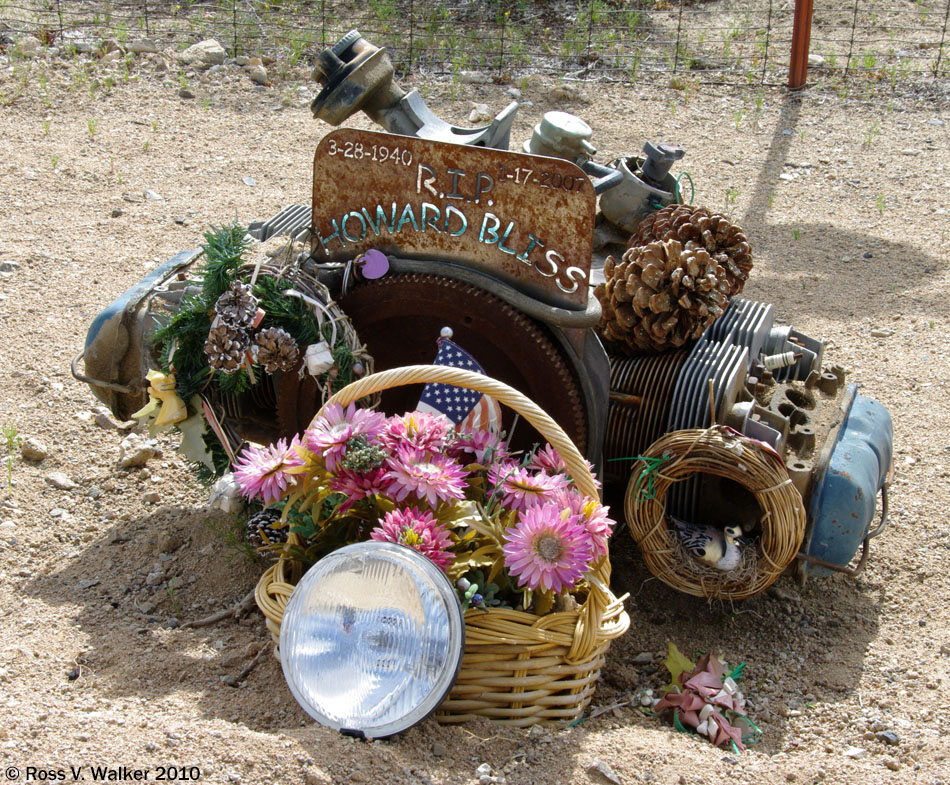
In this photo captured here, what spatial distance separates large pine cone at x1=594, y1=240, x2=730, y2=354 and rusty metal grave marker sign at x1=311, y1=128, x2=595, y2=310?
364 millimetres

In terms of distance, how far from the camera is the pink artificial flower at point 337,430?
252 cm

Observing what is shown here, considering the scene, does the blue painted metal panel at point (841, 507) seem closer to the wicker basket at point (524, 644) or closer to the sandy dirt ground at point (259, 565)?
the sandy dirt ground at point (259, 565)

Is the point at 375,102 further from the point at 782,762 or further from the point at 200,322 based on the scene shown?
the point at 782,762

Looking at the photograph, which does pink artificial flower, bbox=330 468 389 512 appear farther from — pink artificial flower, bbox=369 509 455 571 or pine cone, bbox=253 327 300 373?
pine cone, bbox=253 327 300 373

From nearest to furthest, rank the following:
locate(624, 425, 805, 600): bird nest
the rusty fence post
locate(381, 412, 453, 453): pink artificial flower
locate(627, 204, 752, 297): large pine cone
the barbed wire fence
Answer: locate(381, 412, 453, 453): pink artificial flower
locate(624, 425, 805, 600): bird nest
locate(627, 204, 752, 297): large pine cone
the rusty fence post
the barbed wire fence

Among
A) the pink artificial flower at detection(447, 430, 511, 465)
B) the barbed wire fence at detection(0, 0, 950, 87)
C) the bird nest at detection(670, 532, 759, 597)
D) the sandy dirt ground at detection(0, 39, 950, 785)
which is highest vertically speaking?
the pink artificial flower at detection(447, 430, 511, 465)

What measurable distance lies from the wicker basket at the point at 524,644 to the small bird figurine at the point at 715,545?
511mm

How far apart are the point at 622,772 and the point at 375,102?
2.45 metres

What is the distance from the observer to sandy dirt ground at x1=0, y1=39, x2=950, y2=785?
2.31 meters

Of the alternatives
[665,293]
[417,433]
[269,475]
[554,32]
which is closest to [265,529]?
[269,475]

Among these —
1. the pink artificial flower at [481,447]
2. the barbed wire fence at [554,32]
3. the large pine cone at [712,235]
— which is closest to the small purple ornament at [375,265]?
the pink artificial flower at [481,447]

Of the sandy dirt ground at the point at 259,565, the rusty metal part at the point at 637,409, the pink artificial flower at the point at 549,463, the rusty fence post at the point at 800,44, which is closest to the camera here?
the sandy dirt ground at the point at 259,565

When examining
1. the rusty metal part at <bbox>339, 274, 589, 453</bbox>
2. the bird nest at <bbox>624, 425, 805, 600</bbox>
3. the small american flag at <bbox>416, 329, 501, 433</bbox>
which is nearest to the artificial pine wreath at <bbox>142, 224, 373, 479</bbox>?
the rusty metal part at <bbox>339, 274, 589, 453</bbox>

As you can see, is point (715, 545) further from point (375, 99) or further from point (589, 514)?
point (375, 99)
